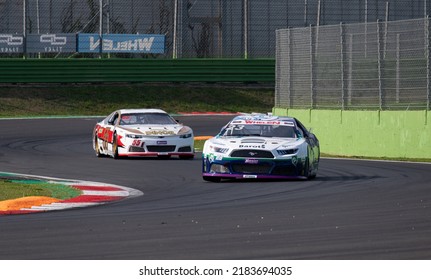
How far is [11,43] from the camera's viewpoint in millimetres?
40500

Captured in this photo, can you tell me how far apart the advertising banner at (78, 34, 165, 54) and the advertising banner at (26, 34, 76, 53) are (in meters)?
0.32

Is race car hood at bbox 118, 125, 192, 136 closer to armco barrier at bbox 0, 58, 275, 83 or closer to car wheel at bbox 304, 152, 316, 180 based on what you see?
car wheel at bbox 304, 152, 316, 180

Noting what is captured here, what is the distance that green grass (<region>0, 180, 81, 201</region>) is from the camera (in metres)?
16.9

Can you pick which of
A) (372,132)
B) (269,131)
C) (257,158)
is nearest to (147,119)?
(372,132)

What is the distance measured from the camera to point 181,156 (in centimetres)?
2617

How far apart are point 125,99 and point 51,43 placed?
343 centimetres

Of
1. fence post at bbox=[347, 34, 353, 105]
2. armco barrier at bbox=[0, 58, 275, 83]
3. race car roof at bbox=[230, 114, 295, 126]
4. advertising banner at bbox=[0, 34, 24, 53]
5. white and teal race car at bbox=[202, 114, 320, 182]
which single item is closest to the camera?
white and teal race car at bbox=[202, 114, 320, 182]

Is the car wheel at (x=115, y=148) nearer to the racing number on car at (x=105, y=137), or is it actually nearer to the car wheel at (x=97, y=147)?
the racing number on car at (x=105, y=137)

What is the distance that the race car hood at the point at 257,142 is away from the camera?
19.4 meters

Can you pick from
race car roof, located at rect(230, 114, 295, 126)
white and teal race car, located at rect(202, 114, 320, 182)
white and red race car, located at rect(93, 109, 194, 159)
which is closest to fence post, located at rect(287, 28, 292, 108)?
white and red race car, located at rect(93, 109, 194, 159)

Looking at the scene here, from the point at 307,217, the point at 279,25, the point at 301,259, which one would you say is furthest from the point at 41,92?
the point at 301,259

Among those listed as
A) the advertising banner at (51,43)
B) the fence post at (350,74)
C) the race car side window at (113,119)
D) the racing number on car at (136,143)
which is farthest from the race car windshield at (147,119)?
the advertising banner at (51,43)

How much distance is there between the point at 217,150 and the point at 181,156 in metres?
6.70

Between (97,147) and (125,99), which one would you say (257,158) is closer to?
(97,147)
